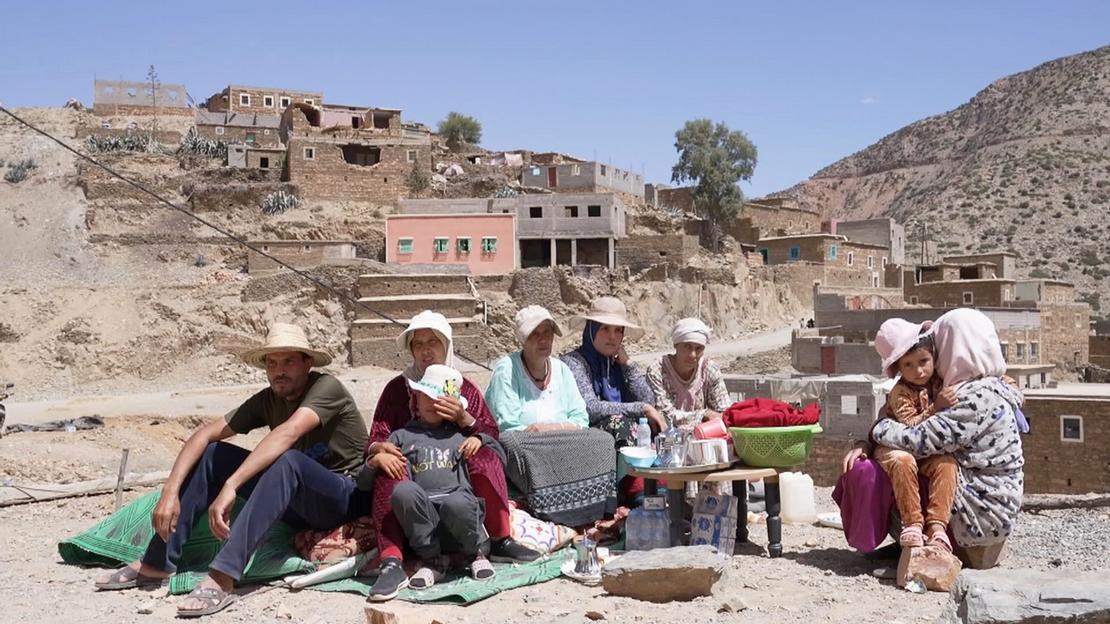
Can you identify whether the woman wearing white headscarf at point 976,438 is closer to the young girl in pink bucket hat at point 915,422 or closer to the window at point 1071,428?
the young girl in pink bucket hat at point 915,422

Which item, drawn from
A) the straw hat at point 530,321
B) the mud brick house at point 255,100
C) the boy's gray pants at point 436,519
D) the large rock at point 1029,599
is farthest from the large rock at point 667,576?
the mud brick house at point 255,100

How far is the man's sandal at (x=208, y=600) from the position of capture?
4.37 meters

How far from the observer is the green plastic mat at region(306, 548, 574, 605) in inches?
179

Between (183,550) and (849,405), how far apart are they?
12.9 m

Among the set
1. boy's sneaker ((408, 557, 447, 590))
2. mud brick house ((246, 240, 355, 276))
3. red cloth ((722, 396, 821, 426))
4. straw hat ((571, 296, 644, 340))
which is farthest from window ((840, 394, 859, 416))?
mud brick house ((246, 240, 355, 276))

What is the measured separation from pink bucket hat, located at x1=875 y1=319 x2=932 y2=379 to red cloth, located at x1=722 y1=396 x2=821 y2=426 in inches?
19.5

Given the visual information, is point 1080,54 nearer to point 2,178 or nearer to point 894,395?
point 2,178

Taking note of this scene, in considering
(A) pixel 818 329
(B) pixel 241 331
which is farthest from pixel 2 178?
(A) pixel 818 329

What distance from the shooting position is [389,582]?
15.0 ft

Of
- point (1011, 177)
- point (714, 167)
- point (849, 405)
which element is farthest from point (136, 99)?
point (1011, 177)

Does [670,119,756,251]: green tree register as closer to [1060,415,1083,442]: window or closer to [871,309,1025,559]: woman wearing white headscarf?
[1060,415,1083,442]: window

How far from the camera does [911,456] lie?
4805mm

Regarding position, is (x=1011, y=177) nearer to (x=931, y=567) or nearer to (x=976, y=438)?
(x=976, y=438)

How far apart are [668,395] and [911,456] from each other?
1.75 m
